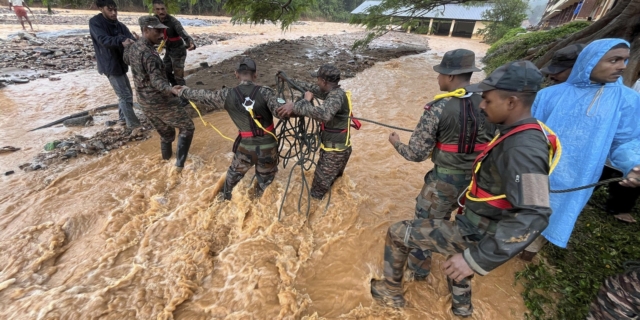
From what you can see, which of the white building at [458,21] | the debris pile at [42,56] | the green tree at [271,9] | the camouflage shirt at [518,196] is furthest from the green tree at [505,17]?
the debris pile at [42,56]

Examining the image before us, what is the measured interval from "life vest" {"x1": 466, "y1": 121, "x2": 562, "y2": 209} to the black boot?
4.12 meters

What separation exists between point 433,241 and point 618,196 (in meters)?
3.03

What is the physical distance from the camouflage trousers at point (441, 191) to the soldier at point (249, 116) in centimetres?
183

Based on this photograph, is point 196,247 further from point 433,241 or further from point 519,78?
point 519,78

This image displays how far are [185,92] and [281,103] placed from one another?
4.17 ft

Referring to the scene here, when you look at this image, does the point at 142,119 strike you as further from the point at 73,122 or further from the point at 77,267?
the point at 77,267

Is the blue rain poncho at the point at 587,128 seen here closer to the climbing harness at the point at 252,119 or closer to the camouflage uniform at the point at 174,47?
the climbing harness at the point at 252,119

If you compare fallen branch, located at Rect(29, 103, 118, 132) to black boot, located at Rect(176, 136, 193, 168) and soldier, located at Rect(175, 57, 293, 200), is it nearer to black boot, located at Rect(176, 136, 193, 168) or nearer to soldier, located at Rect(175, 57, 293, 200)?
black boot, located at Rect(176, 136, 193, 168)

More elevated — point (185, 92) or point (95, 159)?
point (185, 92)

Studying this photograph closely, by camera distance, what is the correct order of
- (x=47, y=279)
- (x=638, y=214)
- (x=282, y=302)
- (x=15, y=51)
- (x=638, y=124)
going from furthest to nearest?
1. (x=15, y=51)
2. (x=638, y=214)
3. (x=47, y=279)
4. (x=282, y=302)
5. (x=638, y=124)

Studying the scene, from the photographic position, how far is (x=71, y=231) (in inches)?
141

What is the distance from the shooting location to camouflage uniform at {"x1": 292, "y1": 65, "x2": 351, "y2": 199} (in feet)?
10.1

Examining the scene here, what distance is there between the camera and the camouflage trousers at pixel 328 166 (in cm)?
364

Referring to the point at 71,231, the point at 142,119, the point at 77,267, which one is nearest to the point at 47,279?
the point at 77,267
